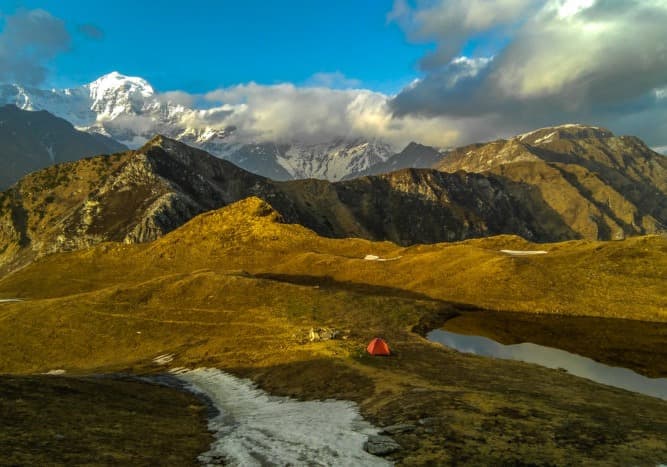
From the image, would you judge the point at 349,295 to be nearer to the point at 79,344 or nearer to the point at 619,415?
the point at 79,344

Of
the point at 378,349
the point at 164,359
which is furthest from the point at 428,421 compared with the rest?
the point at 164,359

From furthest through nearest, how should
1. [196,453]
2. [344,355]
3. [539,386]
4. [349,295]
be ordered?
[349,295], [344,355], [539,386], [196,453]

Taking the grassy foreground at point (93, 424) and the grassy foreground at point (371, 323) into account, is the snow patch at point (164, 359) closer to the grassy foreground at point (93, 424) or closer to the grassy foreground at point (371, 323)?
the grassy foreground at point (371, 323)

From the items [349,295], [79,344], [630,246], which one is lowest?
[79,344]

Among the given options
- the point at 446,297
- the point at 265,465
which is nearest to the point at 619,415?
the point at 265,465

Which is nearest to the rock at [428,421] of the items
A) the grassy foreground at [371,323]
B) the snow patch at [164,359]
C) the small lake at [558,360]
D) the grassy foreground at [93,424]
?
the grassy foreground at [371,323]

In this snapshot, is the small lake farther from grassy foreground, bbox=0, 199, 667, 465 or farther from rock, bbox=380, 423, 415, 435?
rock, bbox=380, 423, 415, 435

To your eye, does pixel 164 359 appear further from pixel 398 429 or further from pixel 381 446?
pixel 381 446
